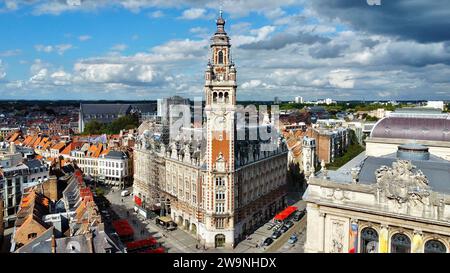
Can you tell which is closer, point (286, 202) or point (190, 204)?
point (190, 204)

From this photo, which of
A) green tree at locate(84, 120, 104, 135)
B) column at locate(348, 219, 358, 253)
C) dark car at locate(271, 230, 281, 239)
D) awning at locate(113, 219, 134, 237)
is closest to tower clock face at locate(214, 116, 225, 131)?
dark car at locate(271, 230, 281, 239)

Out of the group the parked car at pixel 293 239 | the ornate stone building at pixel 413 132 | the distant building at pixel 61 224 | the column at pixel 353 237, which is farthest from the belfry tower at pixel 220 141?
the column at pixel 353 237

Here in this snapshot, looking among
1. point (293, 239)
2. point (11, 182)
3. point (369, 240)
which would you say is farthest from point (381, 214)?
point (11, 182)

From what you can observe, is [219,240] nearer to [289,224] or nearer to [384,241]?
[289,224]

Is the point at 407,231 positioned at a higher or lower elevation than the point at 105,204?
higher

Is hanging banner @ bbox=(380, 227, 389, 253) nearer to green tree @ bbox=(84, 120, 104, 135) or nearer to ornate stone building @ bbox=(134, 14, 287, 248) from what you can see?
ornate stone building @ bbox=(134, 14, 287, 248)

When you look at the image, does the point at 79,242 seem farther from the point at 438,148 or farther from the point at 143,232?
Result: the point at 438,148
